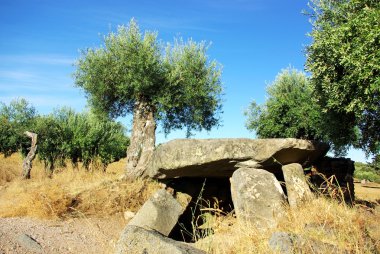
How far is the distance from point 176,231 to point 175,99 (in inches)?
373

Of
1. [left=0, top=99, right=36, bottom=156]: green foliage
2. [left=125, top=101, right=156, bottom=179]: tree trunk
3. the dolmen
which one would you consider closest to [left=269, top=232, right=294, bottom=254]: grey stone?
the dolmen

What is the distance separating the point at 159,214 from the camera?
10555mm

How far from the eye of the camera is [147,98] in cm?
1998

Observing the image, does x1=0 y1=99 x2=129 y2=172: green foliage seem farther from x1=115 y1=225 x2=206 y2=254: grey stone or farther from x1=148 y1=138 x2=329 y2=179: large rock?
x1=115 y1=225 x2=206 y2=254: grey stone

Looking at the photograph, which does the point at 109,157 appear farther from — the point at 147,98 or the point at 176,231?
the point at 176,231

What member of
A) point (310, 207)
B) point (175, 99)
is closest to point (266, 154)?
point (310, 207)

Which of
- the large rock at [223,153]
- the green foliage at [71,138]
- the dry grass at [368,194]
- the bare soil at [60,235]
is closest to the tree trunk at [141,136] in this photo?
the large rock at [223,153]

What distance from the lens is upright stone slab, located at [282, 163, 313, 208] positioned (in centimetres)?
1044

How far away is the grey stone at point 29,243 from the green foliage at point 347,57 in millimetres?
10217

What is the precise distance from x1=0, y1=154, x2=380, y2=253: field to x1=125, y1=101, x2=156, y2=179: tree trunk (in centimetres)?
214

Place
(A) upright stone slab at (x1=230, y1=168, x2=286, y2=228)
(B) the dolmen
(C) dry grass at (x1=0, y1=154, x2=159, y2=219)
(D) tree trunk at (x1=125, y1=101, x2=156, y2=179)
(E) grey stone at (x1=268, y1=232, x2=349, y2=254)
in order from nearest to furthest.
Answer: (E) grey stone at (x1=268, y1=232, x2=349, y2=254) < (A) upright stone slab at (x1=230, y1=168, x2=286, y2=228) < (B) the dolmen < (C) dry grass at (x1=0, y1=154, x2=159, y2=219) < (D) tree trunk at (x1=125, y1=101, x2=156, y2=179)

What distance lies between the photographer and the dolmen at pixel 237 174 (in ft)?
33.3

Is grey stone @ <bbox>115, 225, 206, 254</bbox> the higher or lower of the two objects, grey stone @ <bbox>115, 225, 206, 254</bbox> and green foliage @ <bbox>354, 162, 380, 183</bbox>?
the lower

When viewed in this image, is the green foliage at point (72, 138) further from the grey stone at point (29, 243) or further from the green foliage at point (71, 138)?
the grey stone at point (29, 243)
